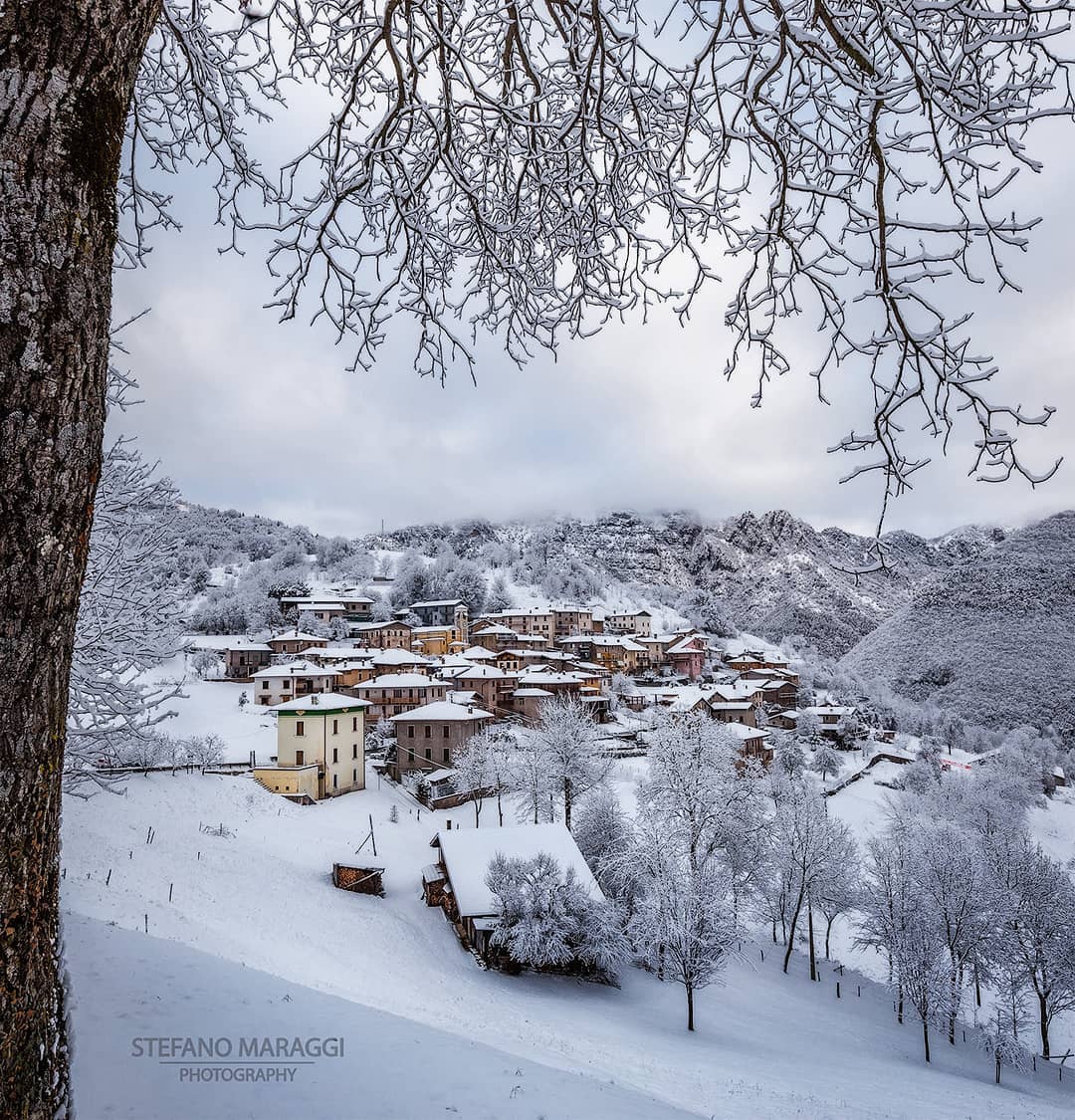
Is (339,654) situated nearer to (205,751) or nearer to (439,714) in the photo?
(439,714)

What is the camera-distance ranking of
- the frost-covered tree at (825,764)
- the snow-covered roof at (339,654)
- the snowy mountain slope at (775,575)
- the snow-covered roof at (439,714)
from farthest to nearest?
the snowy mountain slope at (775,575), the snow-covered roof at (339,654), the frost-covered tree at (825,764), the snow-covered roof at (439,714)

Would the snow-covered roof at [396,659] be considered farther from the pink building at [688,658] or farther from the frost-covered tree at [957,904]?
the frost-covered tree at [957,904]

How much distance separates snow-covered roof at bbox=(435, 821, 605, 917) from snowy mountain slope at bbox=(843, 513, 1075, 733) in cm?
5861

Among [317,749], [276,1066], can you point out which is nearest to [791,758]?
[317,749]

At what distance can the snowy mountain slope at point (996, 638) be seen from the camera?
60906mm

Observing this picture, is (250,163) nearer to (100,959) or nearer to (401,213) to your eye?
(401,213)

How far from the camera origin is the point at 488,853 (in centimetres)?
1941

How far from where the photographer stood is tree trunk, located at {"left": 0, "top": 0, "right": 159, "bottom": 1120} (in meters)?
1.12

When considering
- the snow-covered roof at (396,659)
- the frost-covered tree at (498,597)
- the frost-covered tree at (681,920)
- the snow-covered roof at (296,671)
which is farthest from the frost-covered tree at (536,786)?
the frost-covered tree at (498,597)

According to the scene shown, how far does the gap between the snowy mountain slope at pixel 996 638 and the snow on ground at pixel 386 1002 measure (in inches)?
2075

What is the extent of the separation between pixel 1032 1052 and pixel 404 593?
68.1 m

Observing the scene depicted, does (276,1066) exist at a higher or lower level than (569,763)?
higher

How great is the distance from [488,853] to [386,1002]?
1013 centimetres

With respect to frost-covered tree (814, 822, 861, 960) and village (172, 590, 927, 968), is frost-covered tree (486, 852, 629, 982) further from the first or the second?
frost-covered tree (814, 822, 861, 960)
